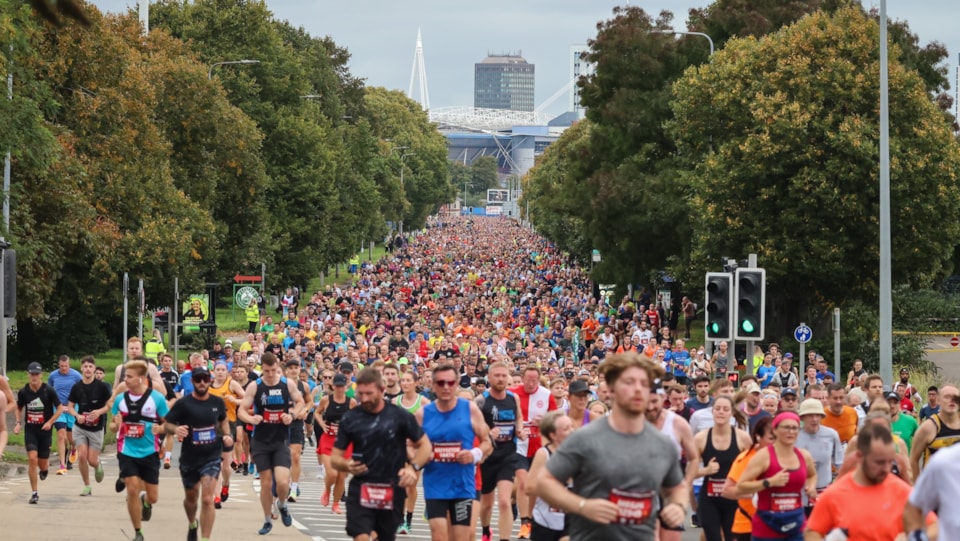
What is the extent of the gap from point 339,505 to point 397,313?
1519 inches

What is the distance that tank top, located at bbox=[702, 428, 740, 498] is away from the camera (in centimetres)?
1296

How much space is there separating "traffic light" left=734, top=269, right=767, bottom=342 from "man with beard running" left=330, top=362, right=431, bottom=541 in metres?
8.72

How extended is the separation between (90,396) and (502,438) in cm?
642

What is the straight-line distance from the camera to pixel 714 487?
13023 millimetres

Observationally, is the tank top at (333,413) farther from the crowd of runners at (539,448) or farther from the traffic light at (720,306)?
the traffic light at (720,306)

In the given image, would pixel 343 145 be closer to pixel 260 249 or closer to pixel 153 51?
pixel 260 249

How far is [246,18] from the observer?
201 ft

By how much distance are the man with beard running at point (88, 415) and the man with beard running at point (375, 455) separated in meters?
8.50

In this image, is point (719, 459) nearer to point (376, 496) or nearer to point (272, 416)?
point (376, 496)

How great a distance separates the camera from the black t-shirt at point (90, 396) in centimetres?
1952

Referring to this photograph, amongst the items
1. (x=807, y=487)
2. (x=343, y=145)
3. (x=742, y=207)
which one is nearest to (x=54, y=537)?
(x=807, y=487)

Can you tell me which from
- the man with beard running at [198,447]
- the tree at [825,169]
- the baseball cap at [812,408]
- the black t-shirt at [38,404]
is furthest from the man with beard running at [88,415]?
the tree at [825,169]

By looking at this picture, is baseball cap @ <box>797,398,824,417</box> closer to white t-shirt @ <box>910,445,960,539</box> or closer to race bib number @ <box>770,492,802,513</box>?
race bib number @ <box>770,492,802,513</box>

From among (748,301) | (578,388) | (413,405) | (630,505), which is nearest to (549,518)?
(578,388)
